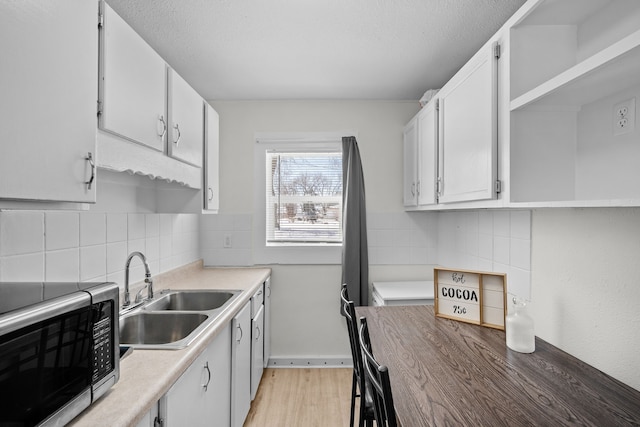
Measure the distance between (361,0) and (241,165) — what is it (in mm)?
1798

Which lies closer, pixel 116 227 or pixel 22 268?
pixel 22 268

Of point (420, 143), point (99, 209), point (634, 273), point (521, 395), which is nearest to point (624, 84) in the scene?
point (634, 273)

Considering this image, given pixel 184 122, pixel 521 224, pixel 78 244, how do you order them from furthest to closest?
1. pixel 184 122
2. pixel 521 224
3. pixel 78 244

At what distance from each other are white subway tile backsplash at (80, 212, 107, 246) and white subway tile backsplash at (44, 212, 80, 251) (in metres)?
0.03

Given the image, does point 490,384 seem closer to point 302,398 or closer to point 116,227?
point 302,398

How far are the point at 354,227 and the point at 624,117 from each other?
1972 millimetres

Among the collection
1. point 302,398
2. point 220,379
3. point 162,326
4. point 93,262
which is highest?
point 93,262

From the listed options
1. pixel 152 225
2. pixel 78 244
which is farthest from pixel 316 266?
pixel 78 244

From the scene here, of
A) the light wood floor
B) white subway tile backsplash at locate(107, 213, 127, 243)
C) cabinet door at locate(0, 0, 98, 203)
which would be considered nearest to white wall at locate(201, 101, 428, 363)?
the light wood floor

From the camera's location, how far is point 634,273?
113 cm

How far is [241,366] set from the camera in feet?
6.43

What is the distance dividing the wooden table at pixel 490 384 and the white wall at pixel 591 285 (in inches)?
3.1

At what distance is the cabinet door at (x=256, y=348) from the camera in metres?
2.26

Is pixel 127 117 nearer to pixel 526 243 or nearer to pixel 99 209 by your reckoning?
pixel 99 209
